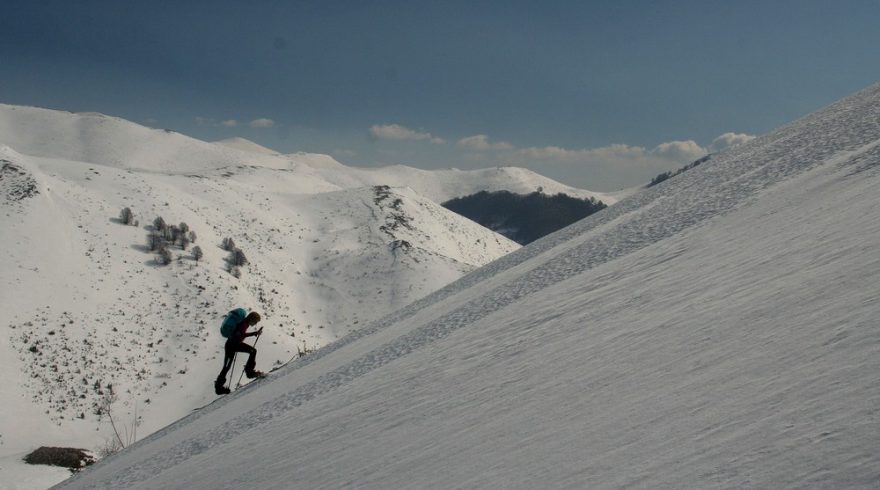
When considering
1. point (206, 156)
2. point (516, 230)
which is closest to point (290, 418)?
point (206, 156)

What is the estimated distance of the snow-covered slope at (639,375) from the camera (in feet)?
9.11

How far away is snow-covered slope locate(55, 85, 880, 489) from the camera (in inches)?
109

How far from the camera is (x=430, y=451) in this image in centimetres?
437

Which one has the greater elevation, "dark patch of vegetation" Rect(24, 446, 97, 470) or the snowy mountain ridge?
the snowy mountain ridge

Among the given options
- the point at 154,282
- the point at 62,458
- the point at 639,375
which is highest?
the point at 154,282

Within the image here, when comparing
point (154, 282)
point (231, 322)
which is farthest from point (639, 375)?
point (154, 282)

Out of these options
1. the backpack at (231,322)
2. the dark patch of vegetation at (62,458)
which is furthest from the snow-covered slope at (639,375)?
the dark patch of vegetation at (62,458)

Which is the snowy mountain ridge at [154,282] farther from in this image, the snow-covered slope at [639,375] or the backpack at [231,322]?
the snow-covered slope at [639,375]

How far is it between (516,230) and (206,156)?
3958 inches

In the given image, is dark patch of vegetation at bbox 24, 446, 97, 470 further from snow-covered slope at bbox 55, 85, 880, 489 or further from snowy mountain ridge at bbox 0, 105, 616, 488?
snow-covered slope at bbox 55, 85, 880, 489

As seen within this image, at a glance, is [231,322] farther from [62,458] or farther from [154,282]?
[154,282]

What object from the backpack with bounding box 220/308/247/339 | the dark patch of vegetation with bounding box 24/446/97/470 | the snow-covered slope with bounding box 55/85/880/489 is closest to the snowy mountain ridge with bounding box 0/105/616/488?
the dark patch of vegetation with bounding box 24/446/97/470

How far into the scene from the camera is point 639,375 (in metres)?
4.04

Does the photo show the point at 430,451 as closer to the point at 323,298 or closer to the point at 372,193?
the point at 323,298
